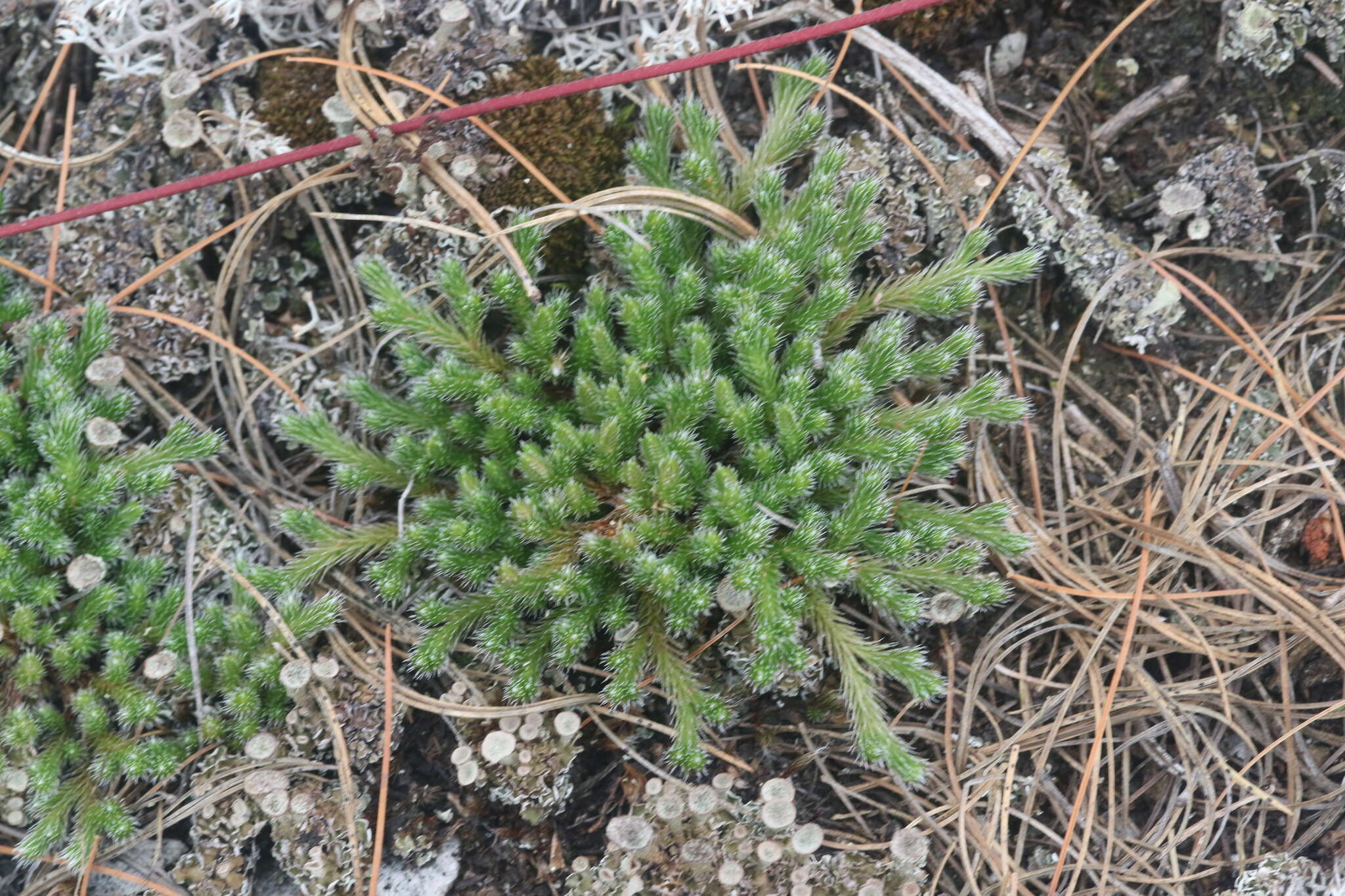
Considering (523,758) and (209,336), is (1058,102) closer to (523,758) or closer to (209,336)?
(523,758)

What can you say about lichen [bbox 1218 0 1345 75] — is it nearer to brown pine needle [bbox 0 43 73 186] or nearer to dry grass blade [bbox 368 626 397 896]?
dry grass blade [bbox 368 626 397 896]

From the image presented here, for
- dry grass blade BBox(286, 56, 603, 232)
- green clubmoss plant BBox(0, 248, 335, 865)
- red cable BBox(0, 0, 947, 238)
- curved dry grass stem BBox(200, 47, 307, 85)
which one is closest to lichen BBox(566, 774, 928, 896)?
green clubmoss plant BBox(0, 248, 335, 865)

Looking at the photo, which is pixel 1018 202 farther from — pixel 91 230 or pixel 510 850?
pixel 91 230

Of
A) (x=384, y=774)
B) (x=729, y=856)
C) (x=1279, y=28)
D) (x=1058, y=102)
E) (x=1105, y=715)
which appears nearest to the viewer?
(x=729, y=856)

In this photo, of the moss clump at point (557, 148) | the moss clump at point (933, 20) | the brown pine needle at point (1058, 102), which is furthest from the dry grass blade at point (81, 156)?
the brown pine needle at point (1058, 102)

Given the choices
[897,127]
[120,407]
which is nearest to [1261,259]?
[897,127]

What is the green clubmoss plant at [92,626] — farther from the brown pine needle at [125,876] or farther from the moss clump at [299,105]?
the moss clump at [299,105]

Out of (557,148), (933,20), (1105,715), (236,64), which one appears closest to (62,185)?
(236,64)

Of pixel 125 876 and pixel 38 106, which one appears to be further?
pixel 38 106
